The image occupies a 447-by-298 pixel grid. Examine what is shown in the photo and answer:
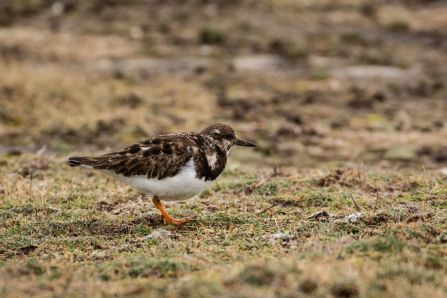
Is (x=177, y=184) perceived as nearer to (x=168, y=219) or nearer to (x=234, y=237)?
(x=168, y=219)

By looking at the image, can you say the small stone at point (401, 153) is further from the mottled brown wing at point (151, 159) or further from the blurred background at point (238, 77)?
the mottled brown wing at point (151, 159)

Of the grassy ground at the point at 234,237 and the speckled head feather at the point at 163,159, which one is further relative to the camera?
the speckled head feather at the point at 163,159

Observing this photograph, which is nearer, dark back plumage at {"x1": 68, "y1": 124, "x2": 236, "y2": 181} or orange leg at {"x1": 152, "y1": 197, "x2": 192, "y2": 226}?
dark back plumage at {"x1": 68, "y1": 124, "x2": 236, "y2": 181}

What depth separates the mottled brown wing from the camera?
6.18m

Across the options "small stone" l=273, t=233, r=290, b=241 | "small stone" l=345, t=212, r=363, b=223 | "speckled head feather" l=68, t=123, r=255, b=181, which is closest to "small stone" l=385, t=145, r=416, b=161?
"small stone" l=345, t=212, r=363, b=223

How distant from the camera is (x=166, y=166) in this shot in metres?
6.18

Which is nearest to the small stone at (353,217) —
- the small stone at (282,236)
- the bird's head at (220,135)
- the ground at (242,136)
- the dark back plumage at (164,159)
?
the ground at (242,136)

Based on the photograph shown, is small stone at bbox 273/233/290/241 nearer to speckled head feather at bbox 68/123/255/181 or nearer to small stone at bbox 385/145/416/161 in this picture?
speckled head feather at bbox 68/123/255/181

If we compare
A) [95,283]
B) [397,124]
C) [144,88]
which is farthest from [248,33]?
[95,283]

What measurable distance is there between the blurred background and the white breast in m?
4.37

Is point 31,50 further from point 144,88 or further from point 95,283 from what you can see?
point 95,283

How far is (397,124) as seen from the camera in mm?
13906

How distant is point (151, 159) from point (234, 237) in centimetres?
136

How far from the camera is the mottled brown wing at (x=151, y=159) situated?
20.3ft
